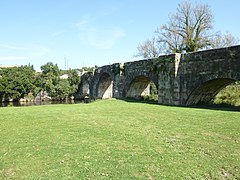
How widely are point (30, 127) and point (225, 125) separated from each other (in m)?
Answer: 7.84

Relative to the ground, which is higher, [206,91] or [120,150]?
[206,91]

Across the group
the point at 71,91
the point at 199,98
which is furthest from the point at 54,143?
the point at 71,91

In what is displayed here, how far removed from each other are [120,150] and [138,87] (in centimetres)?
2287

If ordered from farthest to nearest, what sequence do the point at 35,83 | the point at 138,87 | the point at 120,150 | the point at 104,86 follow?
the point at 35,83 → the point at 104,86 → the point at 138,87 → the point at 120,150

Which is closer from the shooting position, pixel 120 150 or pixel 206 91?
pixel 120 150

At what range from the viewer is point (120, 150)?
723 centimetres

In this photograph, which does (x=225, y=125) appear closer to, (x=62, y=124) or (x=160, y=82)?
(x=62, y=124)

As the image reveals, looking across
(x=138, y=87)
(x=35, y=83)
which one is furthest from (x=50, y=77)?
(x=138, y=87)

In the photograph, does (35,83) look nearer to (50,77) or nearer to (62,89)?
(50,77)

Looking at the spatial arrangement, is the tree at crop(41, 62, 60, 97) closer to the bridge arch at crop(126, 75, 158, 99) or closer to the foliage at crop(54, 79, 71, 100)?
the foliage at crop(54, 79, 71, 100)

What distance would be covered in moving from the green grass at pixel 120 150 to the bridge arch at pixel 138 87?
16.9 metres

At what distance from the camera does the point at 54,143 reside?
7953 millimetres

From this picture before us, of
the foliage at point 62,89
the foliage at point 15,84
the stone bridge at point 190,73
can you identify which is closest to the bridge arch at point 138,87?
the stone bridge at point 190,73

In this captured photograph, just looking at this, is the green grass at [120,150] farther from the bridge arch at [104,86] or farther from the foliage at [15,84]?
the foliage at [15,84]
